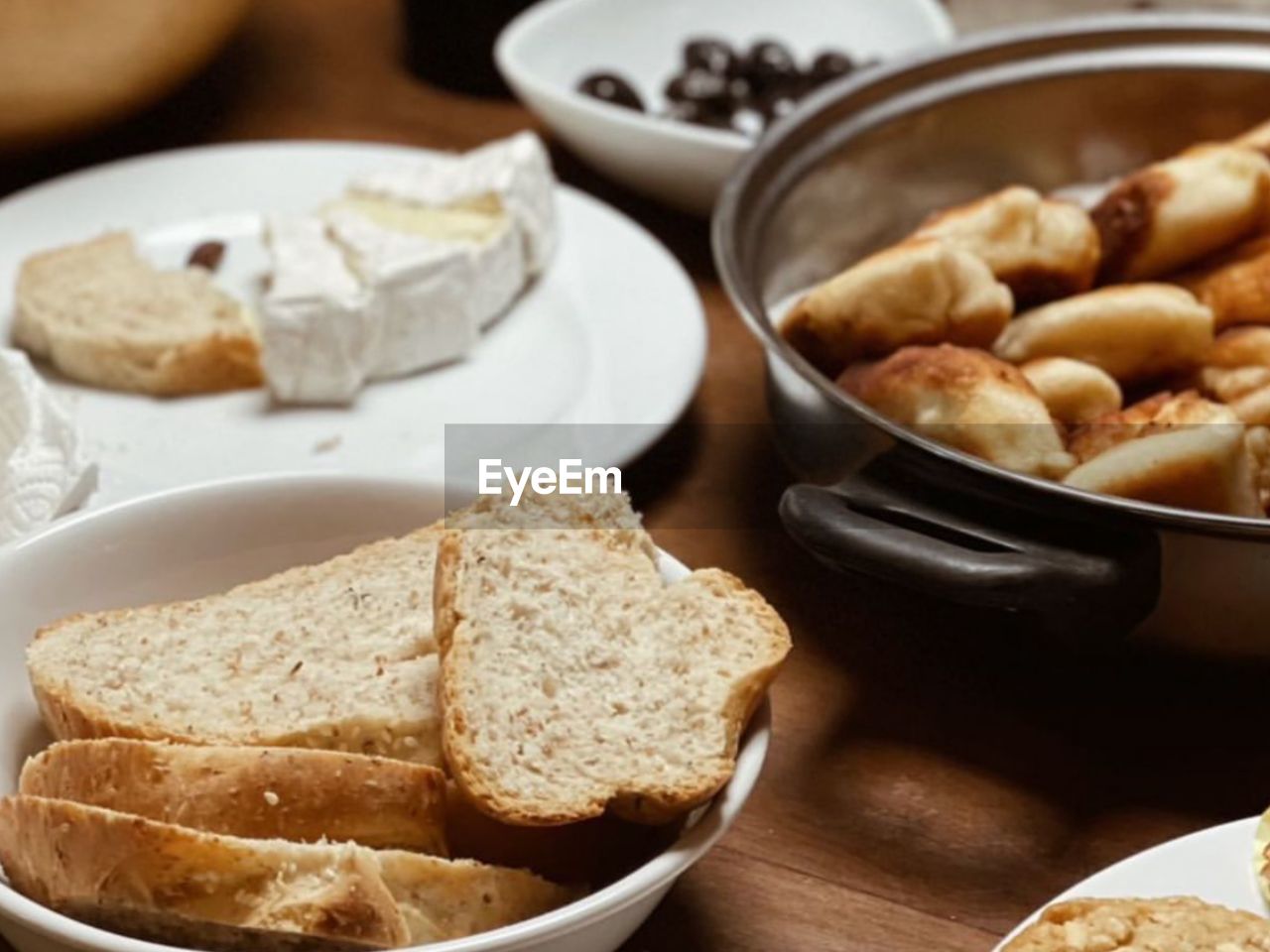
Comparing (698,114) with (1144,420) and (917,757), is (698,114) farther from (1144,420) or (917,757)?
(917,757)

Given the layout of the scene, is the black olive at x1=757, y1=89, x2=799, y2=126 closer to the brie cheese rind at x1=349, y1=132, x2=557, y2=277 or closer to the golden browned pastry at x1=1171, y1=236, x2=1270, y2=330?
the brie cheese rind at x1=349, y1=132, x2=557, y2=277

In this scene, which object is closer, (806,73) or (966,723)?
(966,723)

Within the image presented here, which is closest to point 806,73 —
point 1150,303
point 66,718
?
point 1150,303

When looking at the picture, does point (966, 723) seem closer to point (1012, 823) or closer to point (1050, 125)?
point (1012, 823)

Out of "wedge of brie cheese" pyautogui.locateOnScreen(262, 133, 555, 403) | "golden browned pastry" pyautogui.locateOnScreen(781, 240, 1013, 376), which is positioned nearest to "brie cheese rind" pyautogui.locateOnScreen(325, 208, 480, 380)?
"wedge of brie cheese" pyautogui.locateOnScreen(262, 133, 555, 403)

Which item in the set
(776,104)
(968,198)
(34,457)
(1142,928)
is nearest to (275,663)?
(34,457)

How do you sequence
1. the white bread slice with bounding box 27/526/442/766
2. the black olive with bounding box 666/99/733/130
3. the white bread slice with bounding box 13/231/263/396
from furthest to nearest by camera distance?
the black olive with bounding box 666/99/733/130, the white bread slice with bounding box 13/231/263/396, the white bread slice with bounding box 27/526/442/766

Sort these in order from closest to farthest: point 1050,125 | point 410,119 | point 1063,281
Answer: point 1063,281 → point 1050,125 → point 410,119
